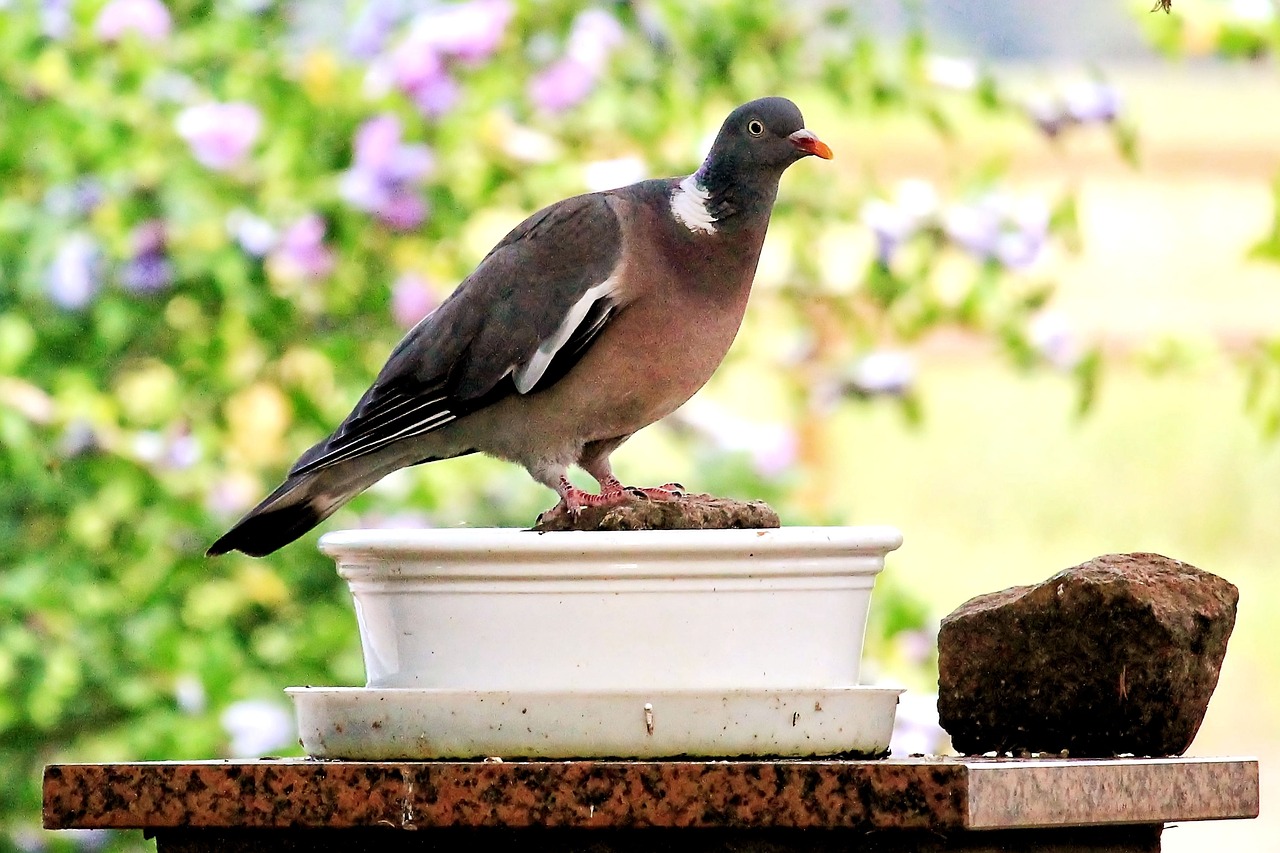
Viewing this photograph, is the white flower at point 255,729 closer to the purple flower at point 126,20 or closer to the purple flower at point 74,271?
the purple flower at point 74,271

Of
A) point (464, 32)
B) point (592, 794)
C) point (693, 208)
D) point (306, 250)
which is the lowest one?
point (592, 794)

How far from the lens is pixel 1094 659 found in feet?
5.90

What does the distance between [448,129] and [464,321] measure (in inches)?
57.4

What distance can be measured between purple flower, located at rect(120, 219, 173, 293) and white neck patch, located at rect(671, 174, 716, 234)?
1.55 metres

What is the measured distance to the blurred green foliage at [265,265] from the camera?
138 inches

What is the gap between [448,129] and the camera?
3672 millimetres

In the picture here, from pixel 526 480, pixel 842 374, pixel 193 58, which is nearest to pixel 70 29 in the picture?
pixel 193 58

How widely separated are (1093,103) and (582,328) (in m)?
1.83

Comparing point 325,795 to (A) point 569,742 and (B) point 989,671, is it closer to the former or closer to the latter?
(A) point 569,742

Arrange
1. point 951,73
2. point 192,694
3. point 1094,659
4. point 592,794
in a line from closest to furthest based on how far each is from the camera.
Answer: point 592,794
point 1094,659
point 192,694
point 951,73

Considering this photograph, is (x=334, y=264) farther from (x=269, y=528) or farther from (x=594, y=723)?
(x=594, y=723)

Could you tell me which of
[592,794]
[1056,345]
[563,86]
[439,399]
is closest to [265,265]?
[563,86]

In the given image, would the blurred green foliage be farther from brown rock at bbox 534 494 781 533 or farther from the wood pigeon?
brown rock at bbox 534 494 781 533

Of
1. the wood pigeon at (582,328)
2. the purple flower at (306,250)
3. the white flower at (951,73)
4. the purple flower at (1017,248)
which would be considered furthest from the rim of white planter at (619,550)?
the white flower at (951,73)
